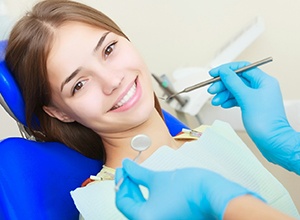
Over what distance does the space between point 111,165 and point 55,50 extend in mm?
348

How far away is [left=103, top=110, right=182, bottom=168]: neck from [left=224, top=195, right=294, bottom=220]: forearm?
0.55 metres

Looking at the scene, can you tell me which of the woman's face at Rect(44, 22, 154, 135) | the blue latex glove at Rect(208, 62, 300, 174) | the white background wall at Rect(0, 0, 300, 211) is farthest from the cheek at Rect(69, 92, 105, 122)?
the white background wall at Rect(0, 0, 300, 211)

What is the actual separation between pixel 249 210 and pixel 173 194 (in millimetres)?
145

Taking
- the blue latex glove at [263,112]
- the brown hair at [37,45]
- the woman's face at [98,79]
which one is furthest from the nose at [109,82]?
the blue latex glove at [263,112]

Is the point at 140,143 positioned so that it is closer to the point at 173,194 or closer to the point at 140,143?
the point at 140,143

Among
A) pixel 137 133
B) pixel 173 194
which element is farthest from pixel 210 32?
pixel 173 194

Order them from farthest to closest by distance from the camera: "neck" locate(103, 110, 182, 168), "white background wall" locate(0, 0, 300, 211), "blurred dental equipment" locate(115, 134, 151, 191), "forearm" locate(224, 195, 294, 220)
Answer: "white background wall" locate(0, 0, 300, 211), "neck" locate(103, 110, 182, 168), "blurred dental equipment" locate(115, 134, 151, 191), "forearm" locate(224, 195, 294, 220)

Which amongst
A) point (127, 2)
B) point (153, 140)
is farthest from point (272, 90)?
point (127, 2)

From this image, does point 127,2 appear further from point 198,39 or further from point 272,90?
point 272,90

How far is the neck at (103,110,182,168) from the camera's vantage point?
1.30m

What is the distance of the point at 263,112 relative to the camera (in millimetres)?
1220

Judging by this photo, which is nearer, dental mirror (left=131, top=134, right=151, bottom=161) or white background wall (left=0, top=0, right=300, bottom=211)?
dental mirror (left=131, top=134, right=151, bottom=161)

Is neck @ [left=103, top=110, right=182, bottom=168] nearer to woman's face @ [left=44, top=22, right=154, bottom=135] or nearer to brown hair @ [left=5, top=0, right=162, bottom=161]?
woman's face @ [left=44, top=22, right=154, bottom=135]

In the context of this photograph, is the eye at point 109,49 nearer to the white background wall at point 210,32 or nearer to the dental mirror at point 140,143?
Answer: the dental mirror at point 140,143
